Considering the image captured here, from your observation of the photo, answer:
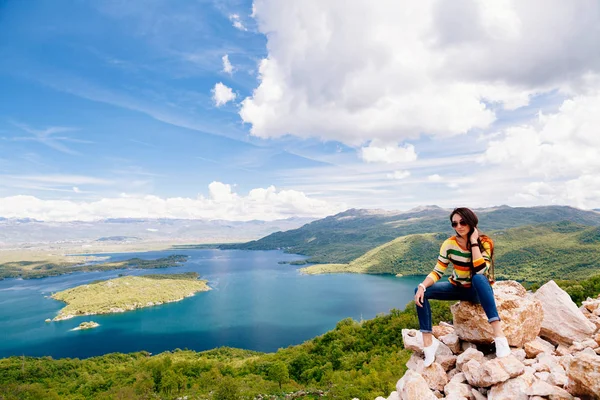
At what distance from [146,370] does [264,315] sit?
64067mm

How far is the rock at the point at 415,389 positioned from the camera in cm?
602

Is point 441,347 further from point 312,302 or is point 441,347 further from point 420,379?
point 312,302

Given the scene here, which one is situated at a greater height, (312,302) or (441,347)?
(441,347)

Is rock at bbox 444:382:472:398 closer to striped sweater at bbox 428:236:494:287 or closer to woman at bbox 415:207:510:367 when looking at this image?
woman at bbox 415:207:510:367

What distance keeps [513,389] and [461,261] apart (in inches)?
86.5

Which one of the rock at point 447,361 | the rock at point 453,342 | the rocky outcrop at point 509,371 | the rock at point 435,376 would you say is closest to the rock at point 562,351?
the rocky outcrop at point 509,371

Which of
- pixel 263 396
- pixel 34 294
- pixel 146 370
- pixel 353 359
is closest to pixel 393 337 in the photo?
pixel 353 359

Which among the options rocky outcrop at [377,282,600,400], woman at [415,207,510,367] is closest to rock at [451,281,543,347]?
rocky outcrop at [377,282,600,400]

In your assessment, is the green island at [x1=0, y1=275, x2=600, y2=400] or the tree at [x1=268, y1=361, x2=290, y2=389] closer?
the green island at [x1=0, y1=275, x2=600, y2=400]

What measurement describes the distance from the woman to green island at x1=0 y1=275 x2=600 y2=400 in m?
22.2

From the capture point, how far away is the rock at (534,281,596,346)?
6718 millimetres

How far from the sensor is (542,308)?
7008mm

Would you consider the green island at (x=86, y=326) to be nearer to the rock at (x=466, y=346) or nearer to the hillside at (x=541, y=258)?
the hillside at (x=541, y=258)

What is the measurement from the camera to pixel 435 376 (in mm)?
6453
